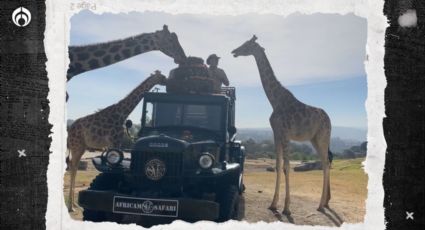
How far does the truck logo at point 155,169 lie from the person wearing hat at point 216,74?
1271 mm

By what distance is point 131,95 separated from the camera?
5328 mm

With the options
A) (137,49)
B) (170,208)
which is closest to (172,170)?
(170,208)

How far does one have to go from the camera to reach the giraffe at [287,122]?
4633 millimetres

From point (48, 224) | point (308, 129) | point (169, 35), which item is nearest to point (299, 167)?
point (308, 129)

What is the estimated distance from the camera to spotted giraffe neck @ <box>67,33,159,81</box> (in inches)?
177

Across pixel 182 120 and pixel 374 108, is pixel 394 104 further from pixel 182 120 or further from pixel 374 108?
pixel 182 120

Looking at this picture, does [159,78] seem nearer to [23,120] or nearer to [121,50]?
[121,50]

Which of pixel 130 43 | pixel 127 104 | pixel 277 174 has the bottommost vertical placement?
pixel 277 174

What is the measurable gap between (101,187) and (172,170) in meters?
0.89

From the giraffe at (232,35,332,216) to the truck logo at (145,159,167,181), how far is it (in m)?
1.47

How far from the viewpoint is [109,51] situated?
16.1 ft

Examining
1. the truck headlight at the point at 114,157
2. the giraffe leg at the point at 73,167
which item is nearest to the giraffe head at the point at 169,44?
the truck headlight at the point at 114,157

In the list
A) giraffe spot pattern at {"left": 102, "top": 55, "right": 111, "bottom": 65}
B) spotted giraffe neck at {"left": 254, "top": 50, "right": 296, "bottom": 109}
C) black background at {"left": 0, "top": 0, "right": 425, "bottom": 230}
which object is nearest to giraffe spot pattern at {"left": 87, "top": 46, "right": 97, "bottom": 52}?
giraffe spot pattern at {"left": 102, "top": 55, "right": 111, "bottom": 65}

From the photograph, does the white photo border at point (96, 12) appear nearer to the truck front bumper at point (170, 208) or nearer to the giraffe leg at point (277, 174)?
the truck front bumper at point (170, 208)
